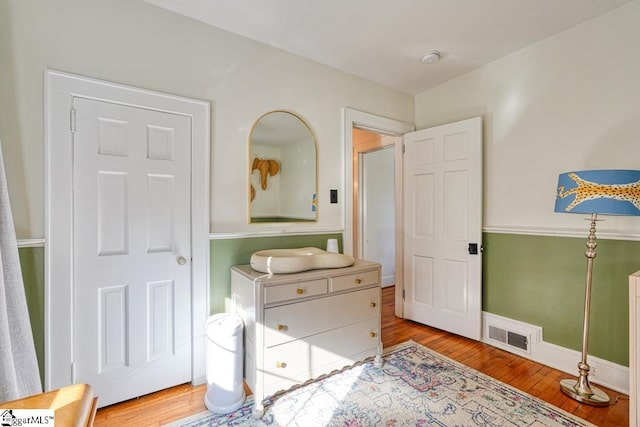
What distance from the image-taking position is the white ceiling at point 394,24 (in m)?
1.99

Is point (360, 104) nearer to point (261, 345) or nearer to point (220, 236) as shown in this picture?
point (220, 236)

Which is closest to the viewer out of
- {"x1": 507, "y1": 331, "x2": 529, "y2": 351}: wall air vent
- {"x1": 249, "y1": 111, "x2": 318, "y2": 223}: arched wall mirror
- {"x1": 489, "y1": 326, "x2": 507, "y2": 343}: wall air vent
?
{"x1": 249, "y1": 111, "x2": 318, "y2": 223}: arched wall mirror

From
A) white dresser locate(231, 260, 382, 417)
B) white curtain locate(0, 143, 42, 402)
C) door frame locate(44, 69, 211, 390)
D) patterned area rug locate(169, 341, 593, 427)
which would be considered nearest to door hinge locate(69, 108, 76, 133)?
door frame locate(44, 69, 211, 390)

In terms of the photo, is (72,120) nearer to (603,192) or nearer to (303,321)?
(303,321)

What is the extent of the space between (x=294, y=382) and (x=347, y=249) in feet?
4.16

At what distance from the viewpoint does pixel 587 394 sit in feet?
6.36

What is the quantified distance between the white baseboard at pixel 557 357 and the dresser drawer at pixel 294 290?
1.77m

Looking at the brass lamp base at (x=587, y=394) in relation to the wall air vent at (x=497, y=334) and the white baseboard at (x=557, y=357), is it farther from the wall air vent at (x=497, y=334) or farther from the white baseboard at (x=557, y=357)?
the wall air vent at (x=497, y=334)

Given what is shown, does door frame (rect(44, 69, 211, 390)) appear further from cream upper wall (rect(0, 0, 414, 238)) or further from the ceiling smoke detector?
the ceiling smoke detector

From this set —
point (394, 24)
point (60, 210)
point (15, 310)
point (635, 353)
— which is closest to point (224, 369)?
point (15, 310)

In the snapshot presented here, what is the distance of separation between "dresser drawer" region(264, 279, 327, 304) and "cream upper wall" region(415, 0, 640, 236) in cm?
179

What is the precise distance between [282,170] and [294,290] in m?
1.06

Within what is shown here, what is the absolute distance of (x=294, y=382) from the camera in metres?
1.92

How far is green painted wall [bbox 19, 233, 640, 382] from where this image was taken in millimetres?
1999
